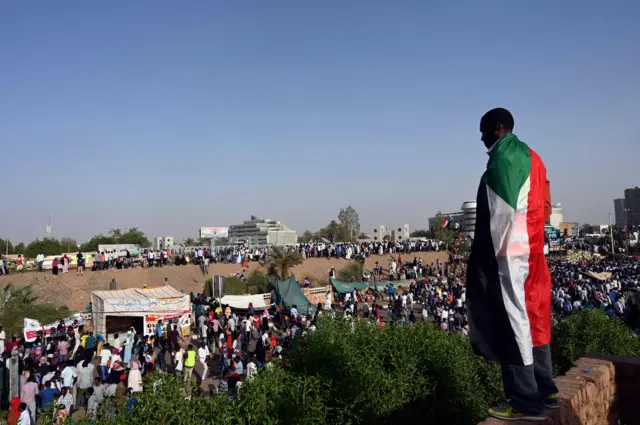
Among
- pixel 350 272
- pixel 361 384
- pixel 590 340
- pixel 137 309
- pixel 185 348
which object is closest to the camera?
pixel 361 384

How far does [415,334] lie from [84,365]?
759 cm

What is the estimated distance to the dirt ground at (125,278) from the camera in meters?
23.1

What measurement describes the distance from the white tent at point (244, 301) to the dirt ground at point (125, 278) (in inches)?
314

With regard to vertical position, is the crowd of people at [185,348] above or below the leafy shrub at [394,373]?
below

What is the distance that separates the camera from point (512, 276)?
304cm

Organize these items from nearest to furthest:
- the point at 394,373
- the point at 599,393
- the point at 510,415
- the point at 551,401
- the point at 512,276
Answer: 1. the point at 512,276
2. the point at 510,415
3. the point at 551,401
4. the point at 599,393
5. the point at 394,373

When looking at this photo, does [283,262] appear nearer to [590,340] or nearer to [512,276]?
[590,340]

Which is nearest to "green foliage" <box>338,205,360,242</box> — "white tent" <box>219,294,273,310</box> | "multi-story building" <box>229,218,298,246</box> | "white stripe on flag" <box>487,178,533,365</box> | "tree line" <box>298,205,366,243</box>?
"tree line" <box>298,205,366,243</box>

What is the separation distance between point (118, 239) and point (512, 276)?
66.9 metres

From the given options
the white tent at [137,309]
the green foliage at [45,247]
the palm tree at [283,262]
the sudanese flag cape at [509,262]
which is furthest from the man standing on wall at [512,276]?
the green foliage at [45,247]

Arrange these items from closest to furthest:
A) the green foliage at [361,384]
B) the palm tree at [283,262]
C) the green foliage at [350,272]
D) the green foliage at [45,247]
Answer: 1. the green foliage at [361,384]
2. the palm tree at [283,262]
3. the green foliage at [350,272]
4. the green foliage at [45,247]

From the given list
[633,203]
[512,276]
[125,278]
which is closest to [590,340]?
[512,276]

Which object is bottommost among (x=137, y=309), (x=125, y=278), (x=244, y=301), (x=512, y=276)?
(x=244, y=301)

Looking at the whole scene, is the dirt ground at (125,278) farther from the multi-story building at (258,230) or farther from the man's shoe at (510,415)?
the multi-story building at (258,230)
